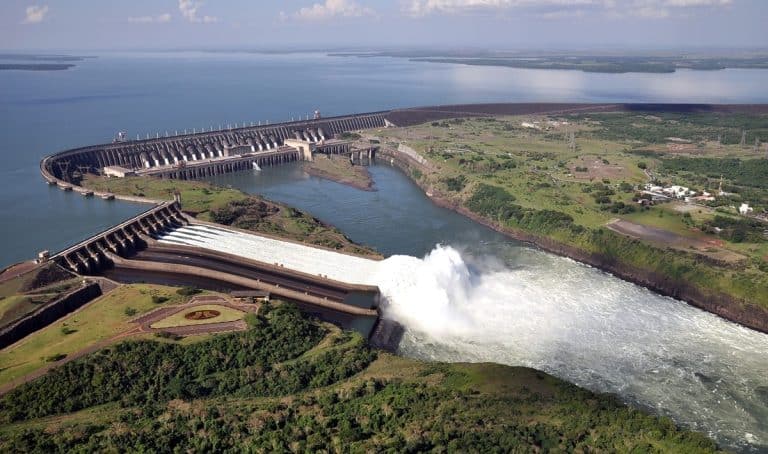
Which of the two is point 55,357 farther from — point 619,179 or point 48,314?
point 619,179

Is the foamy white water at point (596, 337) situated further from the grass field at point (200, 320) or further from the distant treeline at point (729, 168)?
the distant treeline at point (729, 168)

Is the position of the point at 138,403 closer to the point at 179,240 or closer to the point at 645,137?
the point at 179,240

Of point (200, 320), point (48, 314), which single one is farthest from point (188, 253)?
point (200, 320)

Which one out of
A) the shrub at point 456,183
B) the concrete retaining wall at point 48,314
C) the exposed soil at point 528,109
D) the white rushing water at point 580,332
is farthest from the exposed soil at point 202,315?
the exposed soil at point 528,109

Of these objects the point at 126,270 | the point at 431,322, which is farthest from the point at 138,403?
the point at 126,270

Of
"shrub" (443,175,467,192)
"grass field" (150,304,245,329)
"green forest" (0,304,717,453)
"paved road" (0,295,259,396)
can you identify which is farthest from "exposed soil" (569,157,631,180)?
"grass field" (150,304,245,329)
